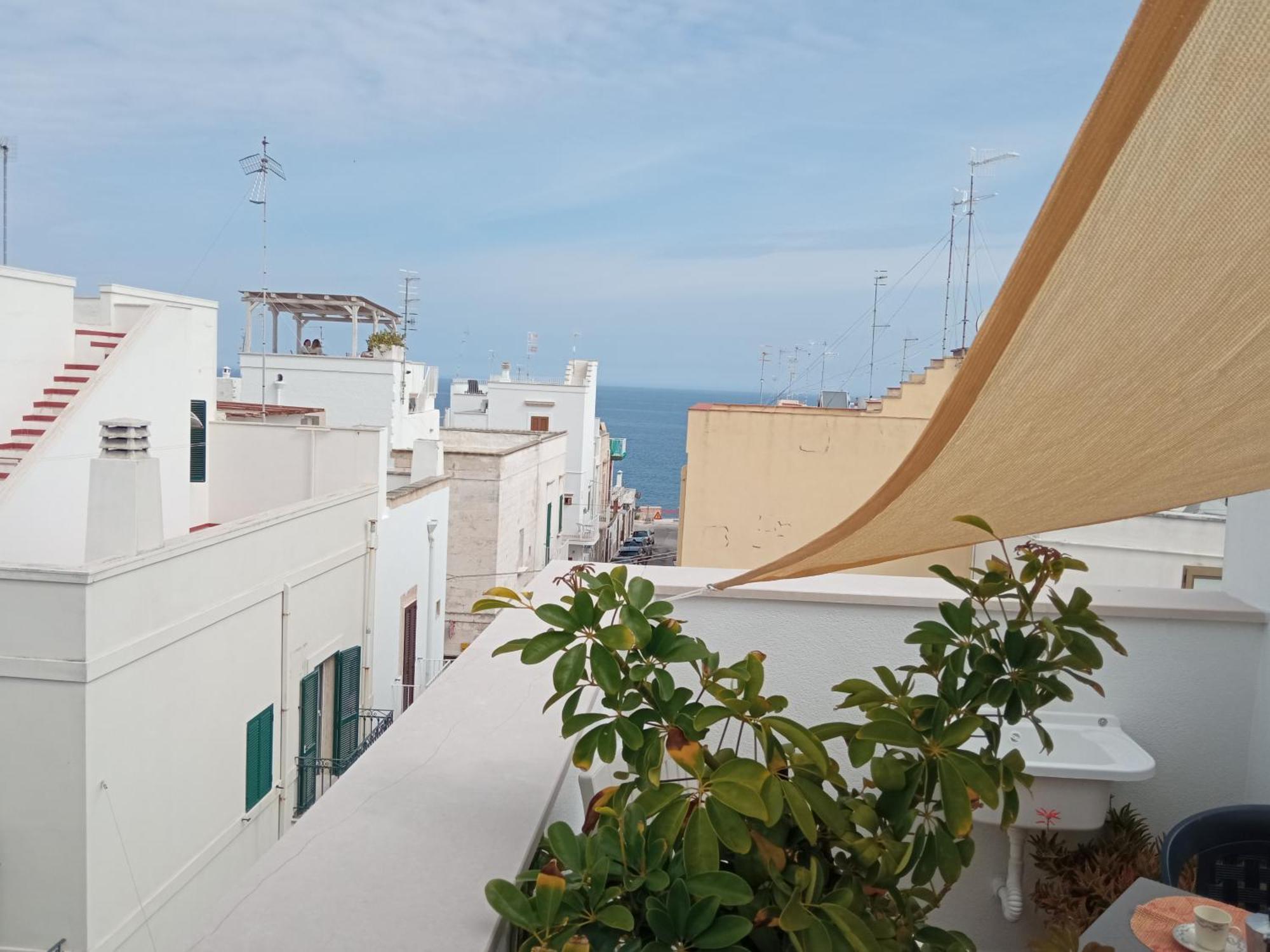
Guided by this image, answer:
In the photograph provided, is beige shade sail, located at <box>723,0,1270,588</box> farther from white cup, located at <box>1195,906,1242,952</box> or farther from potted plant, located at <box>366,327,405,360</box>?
potted plant, located at <box>366,327,405,360</box>

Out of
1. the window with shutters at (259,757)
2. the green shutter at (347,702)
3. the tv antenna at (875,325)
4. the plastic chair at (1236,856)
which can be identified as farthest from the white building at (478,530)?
the plastic chair at (1236,856)

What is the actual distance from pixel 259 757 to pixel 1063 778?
667 cm

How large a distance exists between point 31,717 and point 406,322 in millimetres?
27388

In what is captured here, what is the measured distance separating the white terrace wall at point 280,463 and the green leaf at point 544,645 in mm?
9196

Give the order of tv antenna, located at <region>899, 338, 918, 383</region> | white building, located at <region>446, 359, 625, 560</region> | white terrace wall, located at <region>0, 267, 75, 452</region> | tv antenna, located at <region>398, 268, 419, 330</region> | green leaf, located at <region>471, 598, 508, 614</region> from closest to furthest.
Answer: green leaf, located at <region>471, 598, 508, 614</region> < white terrace wall, located at <region>0, 267, 75, 452</region> < tv antenna, located at <region>899, 338, 918, 383</region> < white building, located at <region>446, 359, 625, 560</region> < tv antenna, located at <region>398, 268, 419, 330</region>

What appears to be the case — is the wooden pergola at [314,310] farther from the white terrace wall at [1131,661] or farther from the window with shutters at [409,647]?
the white terrace wall at [1131,661]

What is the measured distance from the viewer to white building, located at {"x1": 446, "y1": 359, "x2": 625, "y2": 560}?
28844 mm

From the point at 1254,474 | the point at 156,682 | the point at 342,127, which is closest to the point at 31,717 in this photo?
the point at 156,682

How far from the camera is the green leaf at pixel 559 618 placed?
4.29ft

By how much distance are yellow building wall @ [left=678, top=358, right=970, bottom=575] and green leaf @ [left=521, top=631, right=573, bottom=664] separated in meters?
8.04

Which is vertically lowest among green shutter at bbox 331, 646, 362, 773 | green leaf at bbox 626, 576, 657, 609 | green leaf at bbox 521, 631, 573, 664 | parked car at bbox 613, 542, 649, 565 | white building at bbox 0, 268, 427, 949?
parked car at bbox 613, 542, 649, 565

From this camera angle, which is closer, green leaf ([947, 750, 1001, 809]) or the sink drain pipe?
green leaf ([947, 750, 1001, 809])

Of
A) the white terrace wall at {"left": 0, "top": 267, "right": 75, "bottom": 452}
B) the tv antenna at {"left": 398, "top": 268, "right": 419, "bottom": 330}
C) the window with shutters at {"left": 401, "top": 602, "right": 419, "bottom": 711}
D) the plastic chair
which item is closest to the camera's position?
the plastic chair

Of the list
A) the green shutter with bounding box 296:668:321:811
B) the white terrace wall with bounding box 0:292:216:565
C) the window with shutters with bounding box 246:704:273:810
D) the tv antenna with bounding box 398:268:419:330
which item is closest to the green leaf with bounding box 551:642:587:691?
the white terrace wall with bounding box 0:292:216:565
